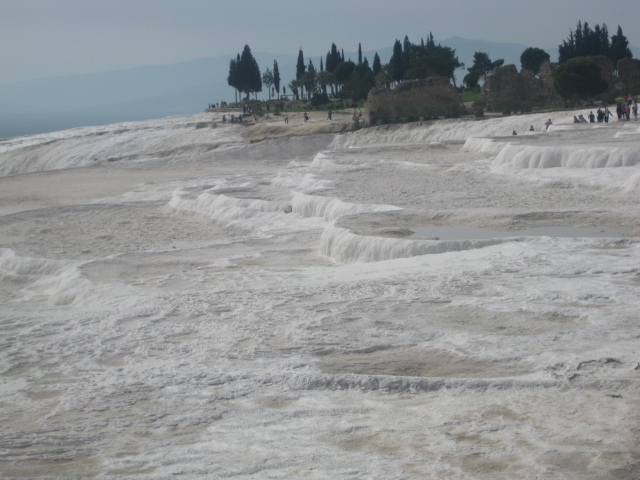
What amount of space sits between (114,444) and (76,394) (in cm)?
115

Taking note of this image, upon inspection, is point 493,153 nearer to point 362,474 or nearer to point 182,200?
point 182,200

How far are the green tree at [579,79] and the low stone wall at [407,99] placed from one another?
13.8 feet

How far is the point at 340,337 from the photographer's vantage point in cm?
693

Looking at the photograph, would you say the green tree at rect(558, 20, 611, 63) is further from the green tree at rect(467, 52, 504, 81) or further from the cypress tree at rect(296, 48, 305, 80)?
the cypress tree at rect(296, 48, 305, 80)

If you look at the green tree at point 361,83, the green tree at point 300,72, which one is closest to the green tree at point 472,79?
the green tree at point 361,83

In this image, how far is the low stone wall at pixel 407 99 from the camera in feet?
102

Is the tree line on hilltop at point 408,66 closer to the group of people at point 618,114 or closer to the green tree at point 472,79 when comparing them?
the green tree at point 472,79

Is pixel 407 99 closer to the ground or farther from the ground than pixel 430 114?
farther from the ground

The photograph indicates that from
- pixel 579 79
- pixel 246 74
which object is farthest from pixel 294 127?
pixel 246 74

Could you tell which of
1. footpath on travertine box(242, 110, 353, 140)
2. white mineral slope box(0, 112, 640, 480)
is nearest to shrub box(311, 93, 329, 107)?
footpath on travertine box(242, 110, 353, 140)

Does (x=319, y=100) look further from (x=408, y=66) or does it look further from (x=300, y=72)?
(x=300, y=72)

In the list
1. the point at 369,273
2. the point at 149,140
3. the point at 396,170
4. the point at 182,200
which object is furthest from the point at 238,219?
the point at 149,140

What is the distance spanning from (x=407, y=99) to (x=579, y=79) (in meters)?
6.78

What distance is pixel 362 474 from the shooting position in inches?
173
